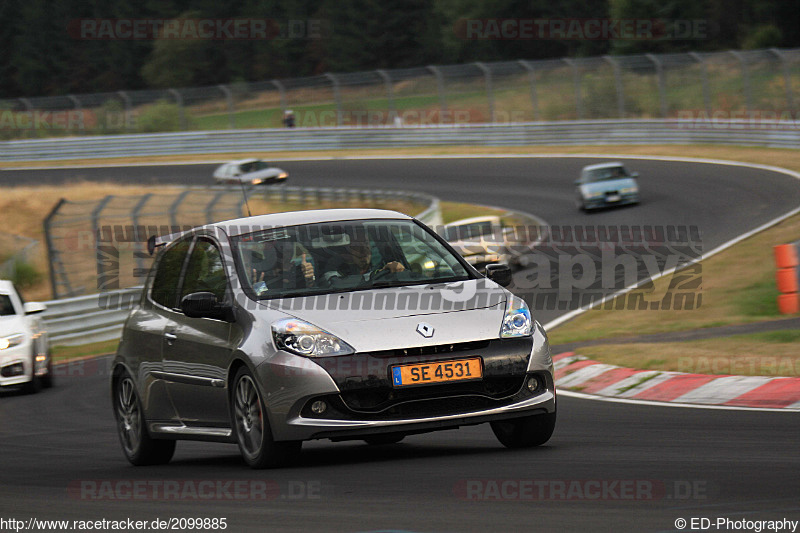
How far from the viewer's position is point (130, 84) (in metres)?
102

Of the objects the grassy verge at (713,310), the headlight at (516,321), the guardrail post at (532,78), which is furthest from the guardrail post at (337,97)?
the headlight at (516,321)

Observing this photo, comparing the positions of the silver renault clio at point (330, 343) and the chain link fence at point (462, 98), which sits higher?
the silver renault clio at point (330, 343)

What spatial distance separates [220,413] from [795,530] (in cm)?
391

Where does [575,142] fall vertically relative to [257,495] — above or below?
below

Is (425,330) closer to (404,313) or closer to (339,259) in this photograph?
(404,313)

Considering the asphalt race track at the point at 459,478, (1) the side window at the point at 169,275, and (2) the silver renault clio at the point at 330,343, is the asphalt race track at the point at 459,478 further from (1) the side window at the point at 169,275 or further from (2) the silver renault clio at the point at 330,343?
(1) the side window at the point at 169,275

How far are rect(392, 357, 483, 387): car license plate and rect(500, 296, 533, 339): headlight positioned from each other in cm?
31

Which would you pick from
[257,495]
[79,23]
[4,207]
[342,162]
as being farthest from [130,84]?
[257,495]

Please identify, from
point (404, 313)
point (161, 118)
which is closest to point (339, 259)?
point (404, 313)

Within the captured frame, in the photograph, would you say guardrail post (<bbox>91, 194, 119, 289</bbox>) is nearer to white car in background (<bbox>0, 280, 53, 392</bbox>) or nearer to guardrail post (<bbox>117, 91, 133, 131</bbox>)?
white car in background (<bbox>0, 280, 53, 392</bbox>)

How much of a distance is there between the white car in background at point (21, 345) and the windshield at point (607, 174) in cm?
1833

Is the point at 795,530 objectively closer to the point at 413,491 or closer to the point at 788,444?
the point at 413,491

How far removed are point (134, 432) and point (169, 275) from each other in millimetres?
1129

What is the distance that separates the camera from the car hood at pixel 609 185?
3103 centimetres
